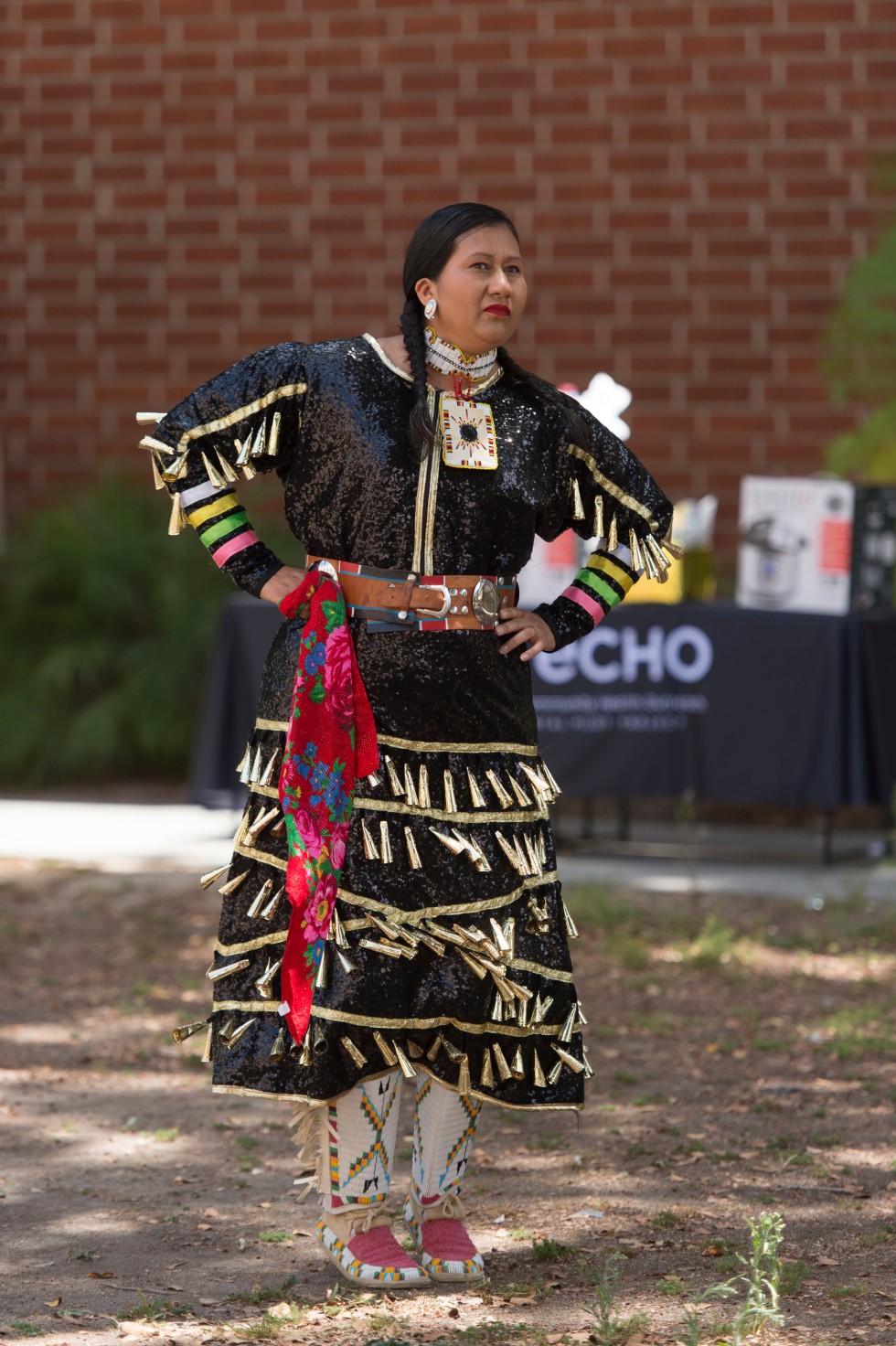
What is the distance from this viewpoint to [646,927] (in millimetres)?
6301

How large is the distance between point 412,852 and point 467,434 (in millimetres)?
738

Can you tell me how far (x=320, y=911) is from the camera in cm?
314

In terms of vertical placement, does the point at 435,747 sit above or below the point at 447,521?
below

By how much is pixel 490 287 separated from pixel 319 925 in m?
1.14

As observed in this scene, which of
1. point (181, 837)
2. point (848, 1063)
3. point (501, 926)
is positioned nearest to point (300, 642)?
point (501, 926)

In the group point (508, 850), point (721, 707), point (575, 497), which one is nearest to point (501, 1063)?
point (508, 850)

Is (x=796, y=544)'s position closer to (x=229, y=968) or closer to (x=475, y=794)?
(x=475, y=794)

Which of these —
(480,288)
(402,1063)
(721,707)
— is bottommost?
(402,1063)

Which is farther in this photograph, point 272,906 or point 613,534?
point 613,534

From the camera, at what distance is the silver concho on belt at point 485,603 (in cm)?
324

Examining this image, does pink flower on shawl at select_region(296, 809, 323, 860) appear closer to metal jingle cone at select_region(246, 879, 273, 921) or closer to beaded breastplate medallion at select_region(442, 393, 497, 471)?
metal jingle cone at select_region(246, 879, 273, 921)

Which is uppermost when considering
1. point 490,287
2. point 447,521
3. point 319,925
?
point 490,287

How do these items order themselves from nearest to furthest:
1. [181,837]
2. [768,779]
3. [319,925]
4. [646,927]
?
[319,925] < [646,927] < [768,779] < [181,837]

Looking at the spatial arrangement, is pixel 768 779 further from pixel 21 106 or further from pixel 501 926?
pixel 21 106
